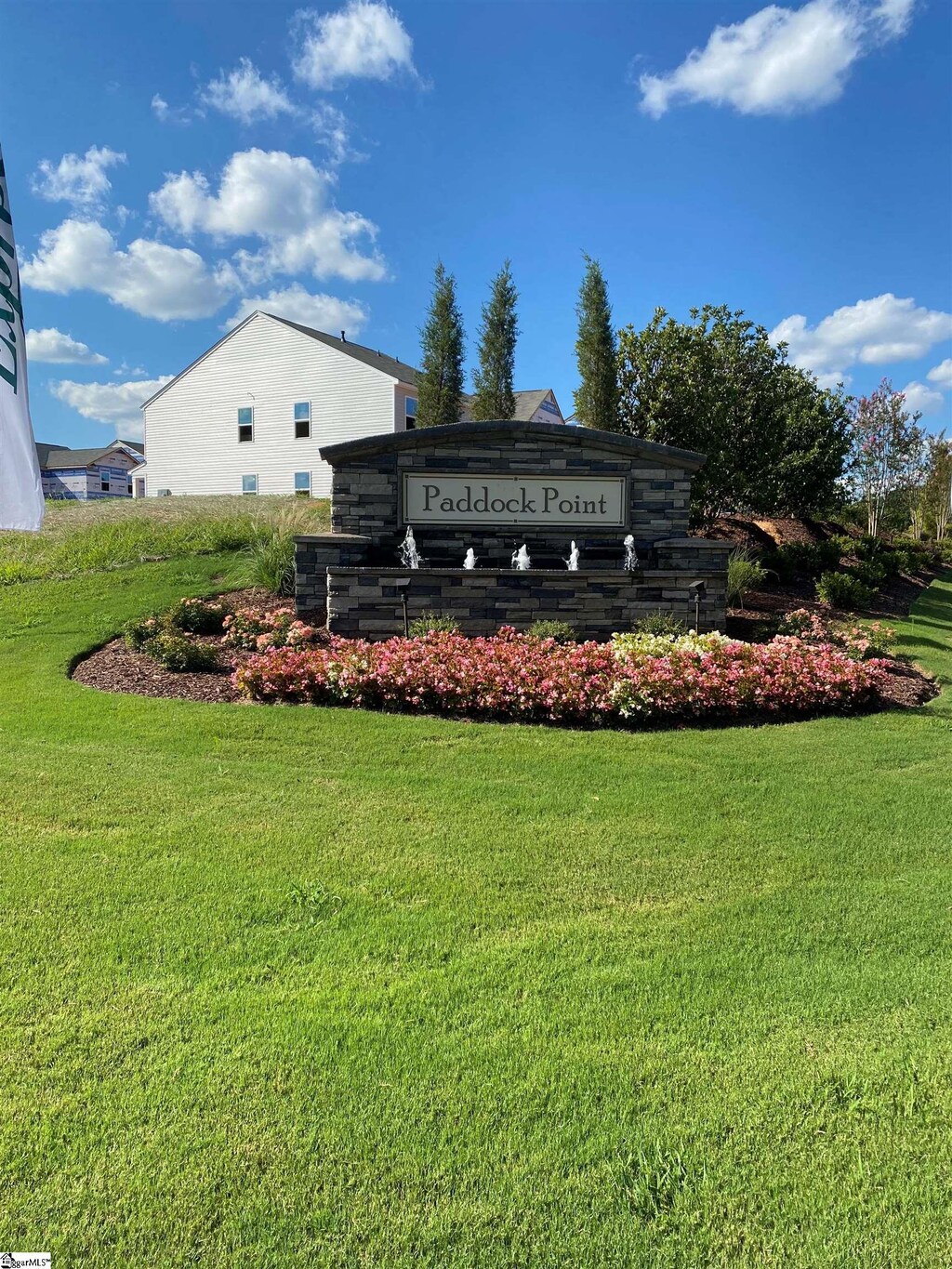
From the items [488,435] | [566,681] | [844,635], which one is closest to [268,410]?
[488,435]

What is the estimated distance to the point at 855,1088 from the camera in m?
2.09

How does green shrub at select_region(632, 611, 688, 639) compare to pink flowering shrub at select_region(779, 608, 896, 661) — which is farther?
green shrub at select_region(632, 611, 688, 639)

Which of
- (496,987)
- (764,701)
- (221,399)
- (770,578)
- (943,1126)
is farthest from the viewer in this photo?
(221,399)

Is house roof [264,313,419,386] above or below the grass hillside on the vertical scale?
above

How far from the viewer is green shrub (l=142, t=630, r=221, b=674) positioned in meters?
6.98

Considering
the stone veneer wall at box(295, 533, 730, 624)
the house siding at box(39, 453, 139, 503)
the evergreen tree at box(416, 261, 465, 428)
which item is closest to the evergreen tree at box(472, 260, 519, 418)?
the evergreen tree at box(416, 261, 465, 428)

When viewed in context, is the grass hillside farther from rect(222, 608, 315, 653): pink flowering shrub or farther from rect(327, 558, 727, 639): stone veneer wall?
rect(327, 558, 727, 639): stone veneer wall

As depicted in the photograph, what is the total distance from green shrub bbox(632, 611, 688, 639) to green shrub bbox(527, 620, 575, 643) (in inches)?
33.0

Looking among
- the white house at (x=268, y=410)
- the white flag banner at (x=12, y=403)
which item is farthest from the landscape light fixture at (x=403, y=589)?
the white house at (x=268, y=410)

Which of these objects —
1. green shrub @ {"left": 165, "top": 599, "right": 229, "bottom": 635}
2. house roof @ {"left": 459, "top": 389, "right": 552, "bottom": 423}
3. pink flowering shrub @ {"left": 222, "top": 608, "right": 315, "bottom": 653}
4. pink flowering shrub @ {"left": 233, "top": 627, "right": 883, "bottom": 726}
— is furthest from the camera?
house roof @ {"left": 459, "top": 389, "right": 552, "bottom": 423}

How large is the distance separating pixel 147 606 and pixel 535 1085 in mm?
8654

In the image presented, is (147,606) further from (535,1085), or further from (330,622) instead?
(535,1085)

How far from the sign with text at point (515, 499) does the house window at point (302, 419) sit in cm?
1624

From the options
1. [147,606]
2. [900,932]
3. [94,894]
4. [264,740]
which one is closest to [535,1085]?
[900,932]
